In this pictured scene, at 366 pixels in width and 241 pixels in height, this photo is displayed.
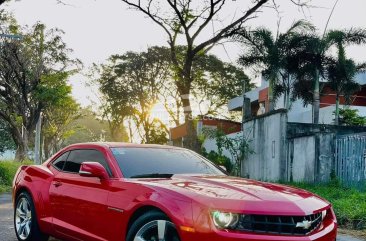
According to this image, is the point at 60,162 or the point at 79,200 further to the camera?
the point at 60,162

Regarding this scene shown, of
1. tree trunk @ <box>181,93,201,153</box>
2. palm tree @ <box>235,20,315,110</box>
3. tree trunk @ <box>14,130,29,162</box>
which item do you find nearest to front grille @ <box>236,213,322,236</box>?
tree trunk @ <box>181,93,201,153</box>

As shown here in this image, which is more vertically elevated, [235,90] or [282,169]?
[235,90]

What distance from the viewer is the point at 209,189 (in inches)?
185

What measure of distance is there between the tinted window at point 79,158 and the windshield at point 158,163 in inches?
7.9

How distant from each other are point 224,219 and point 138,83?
3874 centimetres

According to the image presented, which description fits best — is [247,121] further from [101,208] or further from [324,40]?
[101,208]

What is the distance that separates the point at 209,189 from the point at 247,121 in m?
17.6

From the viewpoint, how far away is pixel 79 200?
226 inches

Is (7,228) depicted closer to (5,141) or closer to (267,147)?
(267,147)

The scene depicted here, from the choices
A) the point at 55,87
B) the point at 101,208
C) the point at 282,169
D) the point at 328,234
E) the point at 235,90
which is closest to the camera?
the point at 328,234

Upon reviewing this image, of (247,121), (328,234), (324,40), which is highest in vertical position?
(324,40)

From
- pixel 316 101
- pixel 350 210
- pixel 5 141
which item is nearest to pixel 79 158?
pixel 350 210

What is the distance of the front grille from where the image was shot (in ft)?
14.1

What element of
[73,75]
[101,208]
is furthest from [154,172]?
[73,75]
